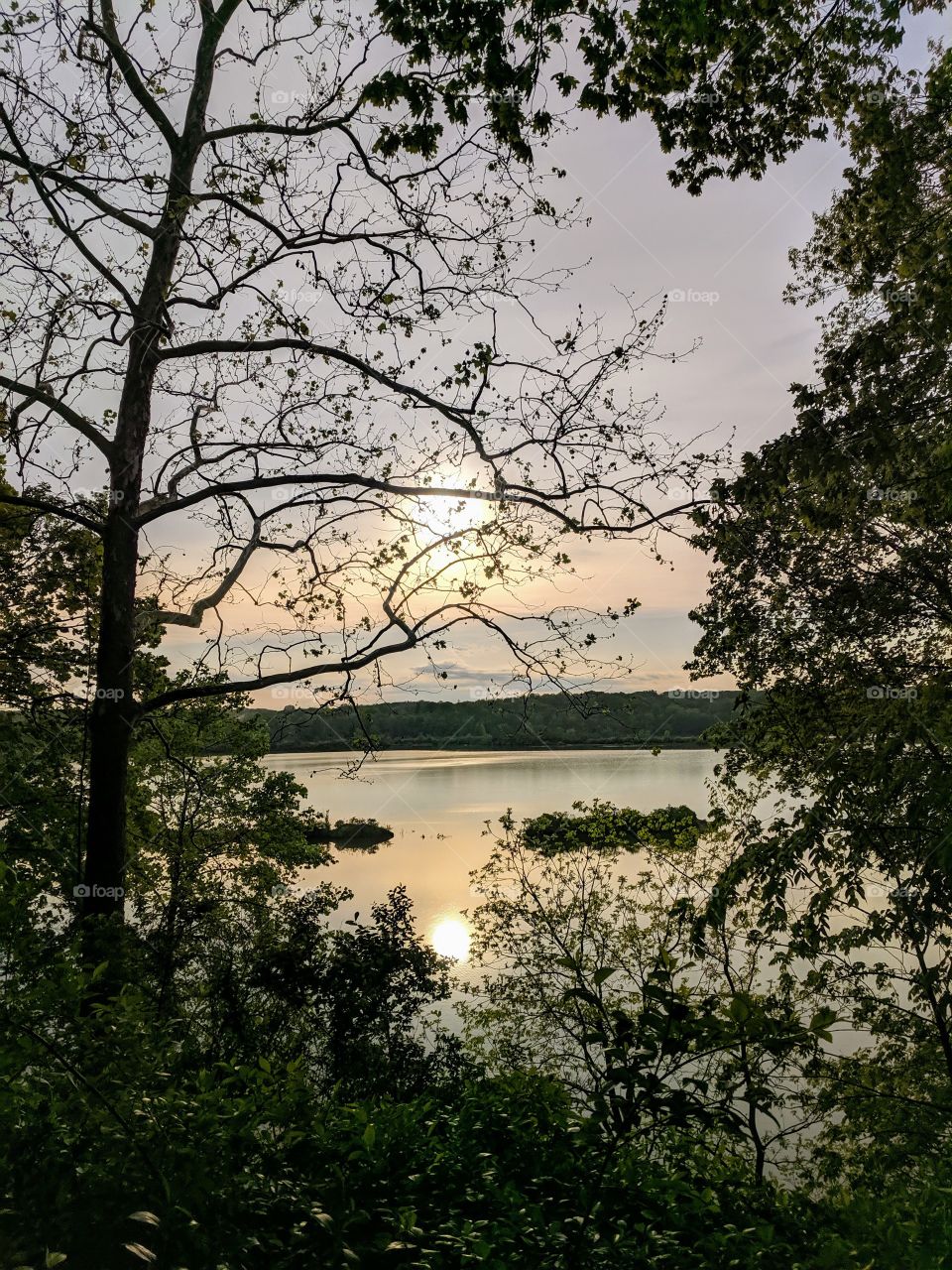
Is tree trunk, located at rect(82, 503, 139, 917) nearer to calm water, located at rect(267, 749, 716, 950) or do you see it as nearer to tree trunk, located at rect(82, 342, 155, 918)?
tree trunk, located at rect(82, 342, 155, 918)

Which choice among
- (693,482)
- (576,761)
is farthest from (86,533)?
(576,761)

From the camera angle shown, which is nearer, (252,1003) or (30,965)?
(30,965)

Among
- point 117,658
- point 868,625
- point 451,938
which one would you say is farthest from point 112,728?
point 451,938

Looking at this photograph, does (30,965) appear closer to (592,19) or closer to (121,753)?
(121,753)

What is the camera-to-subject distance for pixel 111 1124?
85.9 inches

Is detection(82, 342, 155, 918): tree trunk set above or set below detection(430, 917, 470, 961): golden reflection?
above

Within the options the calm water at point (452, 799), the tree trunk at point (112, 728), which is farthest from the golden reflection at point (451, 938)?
the tree trunk at point (112, 728)

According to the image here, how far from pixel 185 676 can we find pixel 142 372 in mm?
6603

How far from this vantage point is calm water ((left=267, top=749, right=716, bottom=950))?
25828 millimetres

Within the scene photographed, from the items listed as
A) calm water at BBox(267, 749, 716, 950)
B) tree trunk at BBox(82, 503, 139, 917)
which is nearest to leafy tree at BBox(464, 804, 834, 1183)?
calm water at BBox(267, 749, 716, 950)

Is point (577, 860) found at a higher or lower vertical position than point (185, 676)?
lower

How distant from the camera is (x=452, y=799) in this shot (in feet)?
168

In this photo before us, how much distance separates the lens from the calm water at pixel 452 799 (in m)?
Answer: 25.8

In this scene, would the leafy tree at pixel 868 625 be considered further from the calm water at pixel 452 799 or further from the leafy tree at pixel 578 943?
the calm water at pixel 452 799
